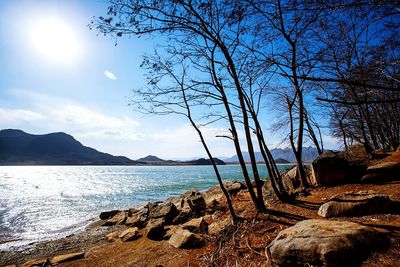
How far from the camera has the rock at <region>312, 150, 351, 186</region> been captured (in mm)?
10495

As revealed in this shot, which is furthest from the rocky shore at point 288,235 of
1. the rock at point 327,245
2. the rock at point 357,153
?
the rock at point 357,153

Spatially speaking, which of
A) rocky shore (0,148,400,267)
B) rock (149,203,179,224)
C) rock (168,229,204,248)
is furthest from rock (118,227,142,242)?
rock (168,229,204,248)

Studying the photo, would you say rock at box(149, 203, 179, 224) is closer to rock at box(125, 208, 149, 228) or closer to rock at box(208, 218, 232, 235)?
rock at box(125, 208, 149, 228)

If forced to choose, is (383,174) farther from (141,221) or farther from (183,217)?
(141,221)

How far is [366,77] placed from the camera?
155 inches

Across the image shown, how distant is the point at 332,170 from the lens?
10617 millimetres

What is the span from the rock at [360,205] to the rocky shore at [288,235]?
0.07 ft

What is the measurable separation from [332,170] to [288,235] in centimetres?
A: 714

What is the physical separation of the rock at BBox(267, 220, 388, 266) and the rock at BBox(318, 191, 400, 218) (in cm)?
174

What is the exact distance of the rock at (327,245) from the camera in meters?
3.93

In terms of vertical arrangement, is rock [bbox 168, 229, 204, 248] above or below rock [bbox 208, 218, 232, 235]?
below

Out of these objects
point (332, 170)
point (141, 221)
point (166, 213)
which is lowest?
point (141, 221)

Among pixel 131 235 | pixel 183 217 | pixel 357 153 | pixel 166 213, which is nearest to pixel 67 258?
pixel 131 235

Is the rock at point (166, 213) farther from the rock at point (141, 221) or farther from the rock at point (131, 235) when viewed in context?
the rock at point (131, 235)
